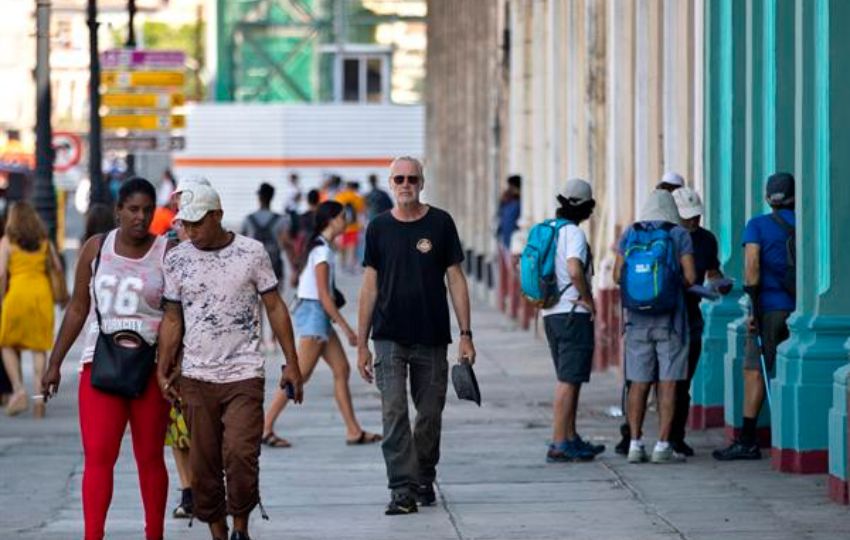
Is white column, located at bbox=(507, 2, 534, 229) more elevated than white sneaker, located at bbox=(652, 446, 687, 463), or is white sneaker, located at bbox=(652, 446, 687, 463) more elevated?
white column, located at bbox=(507, 2, 534, 229)

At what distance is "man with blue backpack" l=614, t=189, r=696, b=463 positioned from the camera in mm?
14695

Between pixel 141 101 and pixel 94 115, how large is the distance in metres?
2.65

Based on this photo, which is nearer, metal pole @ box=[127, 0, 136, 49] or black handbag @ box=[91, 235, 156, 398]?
black handbag @ box=[91, 235, 156, 398]

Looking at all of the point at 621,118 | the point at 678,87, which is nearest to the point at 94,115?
the point at 621,118

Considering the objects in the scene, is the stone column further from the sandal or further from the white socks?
the white socks

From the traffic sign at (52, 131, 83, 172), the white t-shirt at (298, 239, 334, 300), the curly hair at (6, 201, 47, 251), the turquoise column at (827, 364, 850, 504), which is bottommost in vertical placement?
the turquoise column at (827, 364, 850, 504)

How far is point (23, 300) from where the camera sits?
19359 mm

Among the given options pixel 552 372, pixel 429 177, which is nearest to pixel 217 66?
pixel 429 177

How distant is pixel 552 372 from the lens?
2298cm

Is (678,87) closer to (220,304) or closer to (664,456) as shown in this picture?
(664,456)

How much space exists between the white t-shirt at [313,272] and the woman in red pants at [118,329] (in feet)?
16.0

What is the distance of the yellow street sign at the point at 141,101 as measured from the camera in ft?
107

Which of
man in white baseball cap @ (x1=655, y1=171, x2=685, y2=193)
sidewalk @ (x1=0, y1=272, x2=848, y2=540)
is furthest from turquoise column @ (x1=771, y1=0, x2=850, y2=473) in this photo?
man in white baseball cap @ (x1=655, y1=171, x2=685, y2=193)

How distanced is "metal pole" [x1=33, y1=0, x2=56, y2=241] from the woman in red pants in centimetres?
1294
